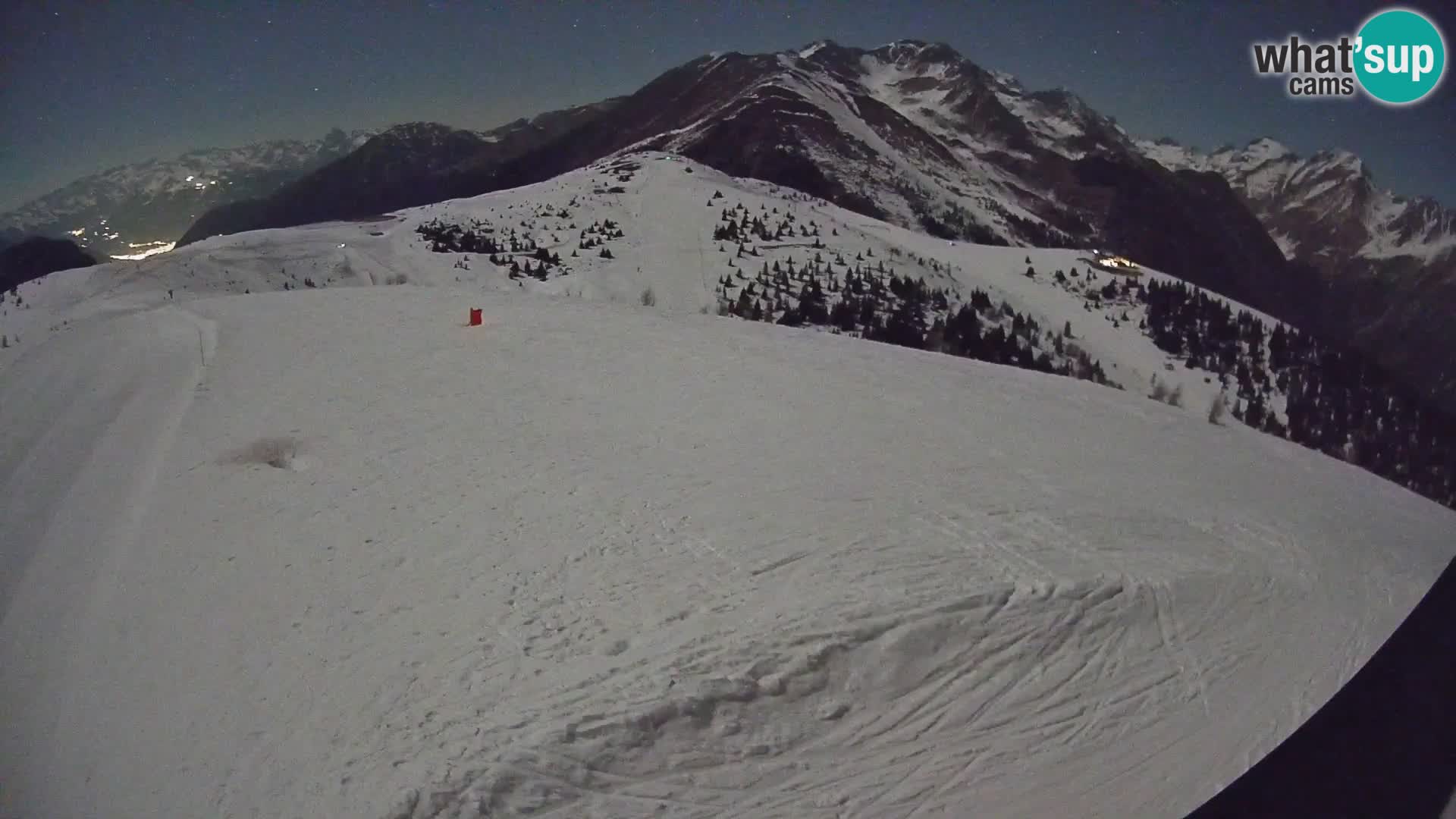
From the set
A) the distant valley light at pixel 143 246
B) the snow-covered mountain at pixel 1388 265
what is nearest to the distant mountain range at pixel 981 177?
the snow-covered mountain at pixel 1388 265

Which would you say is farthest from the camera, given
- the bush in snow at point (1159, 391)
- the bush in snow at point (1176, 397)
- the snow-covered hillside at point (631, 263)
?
the bush in snow at point (1159, 391)

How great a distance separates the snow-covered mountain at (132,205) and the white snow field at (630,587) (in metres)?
1.24

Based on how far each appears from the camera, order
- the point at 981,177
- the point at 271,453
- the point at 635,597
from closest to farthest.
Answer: the point at 635,597 < the point at 271,453 < the point at 981,177

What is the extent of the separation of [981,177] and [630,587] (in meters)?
92.4

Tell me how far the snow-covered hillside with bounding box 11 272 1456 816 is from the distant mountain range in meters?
2.97

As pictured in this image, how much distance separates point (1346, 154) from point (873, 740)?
22.4 ft

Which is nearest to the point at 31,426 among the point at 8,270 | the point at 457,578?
the point at 8,270

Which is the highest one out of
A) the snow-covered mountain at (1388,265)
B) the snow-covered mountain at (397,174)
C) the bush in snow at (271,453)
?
the snow-covered mountain at (397,174)

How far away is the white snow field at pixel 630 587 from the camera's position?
166 inches

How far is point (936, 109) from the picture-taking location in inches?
3214

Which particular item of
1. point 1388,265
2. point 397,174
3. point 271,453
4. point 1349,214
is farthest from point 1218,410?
point 397,174

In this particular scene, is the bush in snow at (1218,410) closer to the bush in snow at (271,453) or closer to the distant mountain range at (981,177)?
the distant mountain range at (981,177)

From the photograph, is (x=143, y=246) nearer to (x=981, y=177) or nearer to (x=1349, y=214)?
(x=1349, y=214)

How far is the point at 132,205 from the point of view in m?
8.84
